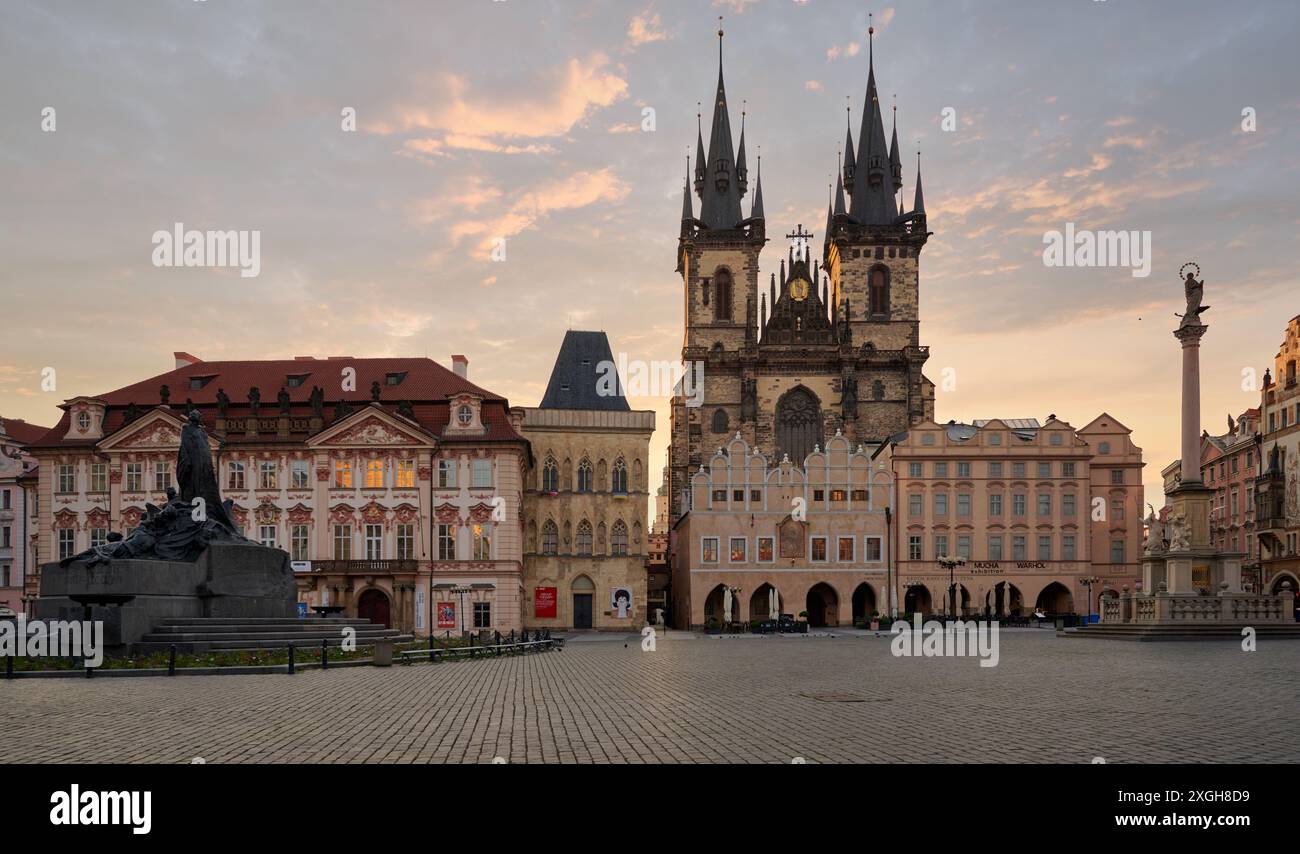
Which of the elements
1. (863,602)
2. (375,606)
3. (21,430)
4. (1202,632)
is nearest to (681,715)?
(1202,632)

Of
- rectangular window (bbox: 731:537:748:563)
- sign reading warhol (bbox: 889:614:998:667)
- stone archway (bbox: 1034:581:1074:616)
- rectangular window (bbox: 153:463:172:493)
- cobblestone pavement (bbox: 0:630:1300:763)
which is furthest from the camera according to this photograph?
stone archway (bbox: 1034:581:1074:616)

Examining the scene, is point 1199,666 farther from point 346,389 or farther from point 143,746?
point 346,389

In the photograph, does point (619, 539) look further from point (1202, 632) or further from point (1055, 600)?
point (1202, 632)

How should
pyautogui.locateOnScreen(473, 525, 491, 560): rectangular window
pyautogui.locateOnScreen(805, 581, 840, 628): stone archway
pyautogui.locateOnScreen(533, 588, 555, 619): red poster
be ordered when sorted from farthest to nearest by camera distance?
pyautogui.locateOnScreen(805, 581, 840, 628): stone archway
pyautogui.locateOnScreen(533, 588, 555, 619): red poster
pyautogui.locateOnScreen(473, 525, 491, 560): rectangular window

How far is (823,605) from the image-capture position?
7806cm

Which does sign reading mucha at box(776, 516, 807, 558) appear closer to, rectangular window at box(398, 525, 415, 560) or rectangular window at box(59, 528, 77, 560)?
rectangular window at box(398, 525, 415, 560)

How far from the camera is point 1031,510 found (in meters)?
73.9

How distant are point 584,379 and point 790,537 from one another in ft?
53.0

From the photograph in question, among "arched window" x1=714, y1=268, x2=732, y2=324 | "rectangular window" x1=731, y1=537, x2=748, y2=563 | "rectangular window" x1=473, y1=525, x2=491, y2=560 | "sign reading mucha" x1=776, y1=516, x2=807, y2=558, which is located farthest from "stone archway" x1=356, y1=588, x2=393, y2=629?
"arched window" x1=714, y1=268, x2=732, y2=324

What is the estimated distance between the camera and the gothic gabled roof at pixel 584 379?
71062mm

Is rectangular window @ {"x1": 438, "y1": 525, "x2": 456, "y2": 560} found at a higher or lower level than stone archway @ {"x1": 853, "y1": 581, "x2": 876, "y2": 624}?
higher

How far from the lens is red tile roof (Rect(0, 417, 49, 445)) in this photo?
74.8 m

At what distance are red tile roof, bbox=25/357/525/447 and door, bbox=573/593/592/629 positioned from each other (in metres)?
11.2
